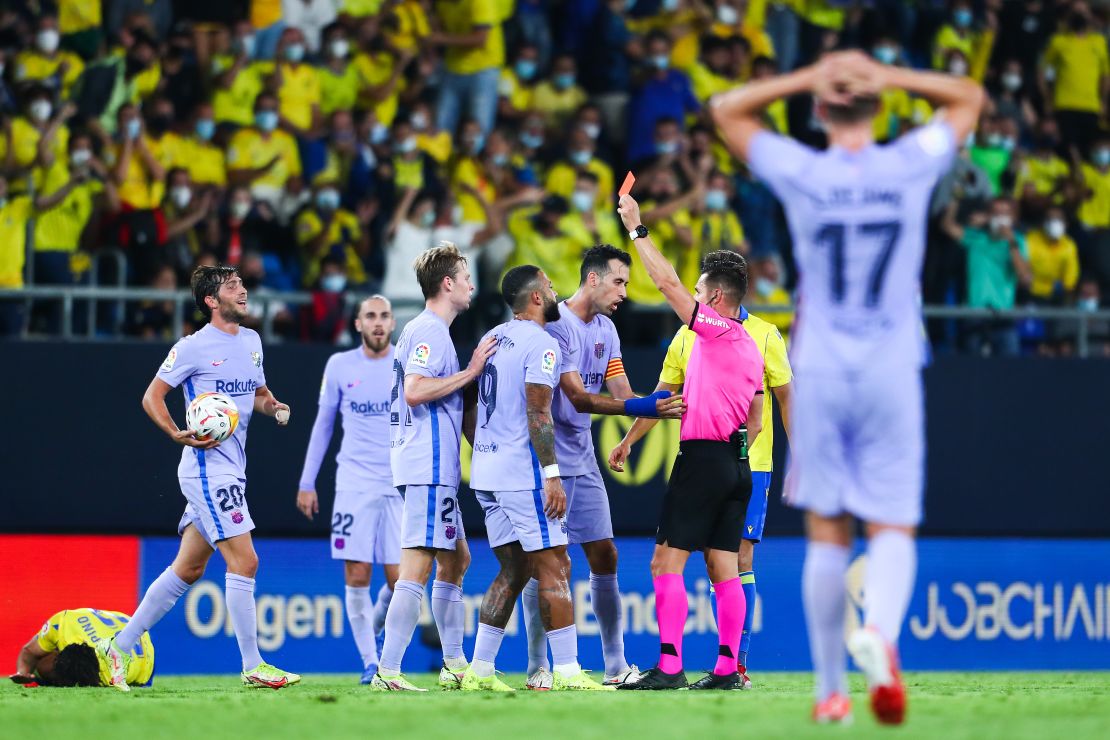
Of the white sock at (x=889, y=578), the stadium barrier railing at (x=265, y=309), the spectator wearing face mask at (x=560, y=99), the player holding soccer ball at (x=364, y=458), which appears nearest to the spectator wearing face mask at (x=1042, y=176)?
the stadium barrier railing at (x=265, y=309)

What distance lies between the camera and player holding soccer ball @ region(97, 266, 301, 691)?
10.0 meters

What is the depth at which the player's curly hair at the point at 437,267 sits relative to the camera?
9.75 m

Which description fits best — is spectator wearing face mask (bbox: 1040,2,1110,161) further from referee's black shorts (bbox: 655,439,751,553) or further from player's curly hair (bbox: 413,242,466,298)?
player's curly hair (bbox: 413,242,466,298)

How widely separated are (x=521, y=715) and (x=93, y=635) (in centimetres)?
448

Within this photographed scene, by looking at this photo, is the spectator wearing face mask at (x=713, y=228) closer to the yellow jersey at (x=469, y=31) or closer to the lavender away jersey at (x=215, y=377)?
the yellow jersey at (x=469, y=31)

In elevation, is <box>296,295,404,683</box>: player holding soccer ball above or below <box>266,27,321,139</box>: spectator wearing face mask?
below

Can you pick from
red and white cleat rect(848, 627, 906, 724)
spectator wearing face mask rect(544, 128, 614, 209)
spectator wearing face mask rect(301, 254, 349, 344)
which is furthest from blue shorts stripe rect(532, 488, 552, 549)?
spectator wearing face mask rect(544, 128, 614, 209)

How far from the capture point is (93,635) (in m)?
10.8

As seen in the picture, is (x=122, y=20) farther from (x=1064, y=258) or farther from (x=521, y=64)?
(x=1064, y=258)

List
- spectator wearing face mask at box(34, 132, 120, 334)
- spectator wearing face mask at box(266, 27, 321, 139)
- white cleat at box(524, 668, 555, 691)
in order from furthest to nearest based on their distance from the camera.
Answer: spectator wearing face mask at box(266, 27, 321, 139), spectator wearing face mask at box(34, 132, 120, 334), white cleat at box(524, 668, 555, 691)

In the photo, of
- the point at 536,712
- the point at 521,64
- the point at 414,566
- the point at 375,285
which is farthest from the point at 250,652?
the point at 521,64

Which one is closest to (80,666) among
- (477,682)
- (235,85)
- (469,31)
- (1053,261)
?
(477,682)

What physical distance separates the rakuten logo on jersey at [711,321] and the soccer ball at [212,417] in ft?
9.90

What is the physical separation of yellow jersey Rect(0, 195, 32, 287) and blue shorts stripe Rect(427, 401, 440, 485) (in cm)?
587
